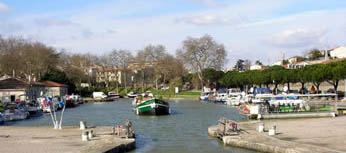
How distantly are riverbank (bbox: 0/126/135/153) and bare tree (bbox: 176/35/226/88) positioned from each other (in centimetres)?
9318

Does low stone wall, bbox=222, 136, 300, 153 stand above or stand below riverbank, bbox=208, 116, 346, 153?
below

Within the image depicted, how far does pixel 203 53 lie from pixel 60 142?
101m

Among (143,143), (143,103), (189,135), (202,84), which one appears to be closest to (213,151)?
(143,143)

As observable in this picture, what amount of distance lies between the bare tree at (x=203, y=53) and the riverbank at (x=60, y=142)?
93.2 meters

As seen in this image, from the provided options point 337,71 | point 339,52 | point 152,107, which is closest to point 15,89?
point 152,107

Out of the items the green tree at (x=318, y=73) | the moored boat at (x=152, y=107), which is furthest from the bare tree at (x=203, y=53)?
the moored boat at (x=152, y=107)

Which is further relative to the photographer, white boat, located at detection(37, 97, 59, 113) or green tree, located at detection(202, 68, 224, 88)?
green tree, located at detection(202, 68, 224, 88)

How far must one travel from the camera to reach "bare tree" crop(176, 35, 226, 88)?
122625 millimetres

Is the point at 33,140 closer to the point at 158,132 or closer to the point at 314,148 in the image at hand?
the point at 158,132

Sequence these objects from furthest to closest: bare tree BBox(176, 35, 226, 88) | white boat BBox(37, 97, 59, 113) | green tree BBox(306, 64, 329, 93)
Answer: bare tree BBox(176, 35, 226, 88) → green tree BBox(306, 64, 329, 93) → white boat BBox(37, 97, 59, 113)

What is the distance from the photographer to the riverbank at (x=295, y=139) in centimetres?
2100

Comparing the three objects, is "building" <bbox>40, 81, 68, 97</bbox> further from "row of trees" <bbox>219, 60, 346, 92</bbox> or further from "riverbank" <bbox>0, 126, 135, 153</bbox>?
"riverbank" <bbox>0, 126, 135, 153</bbox>

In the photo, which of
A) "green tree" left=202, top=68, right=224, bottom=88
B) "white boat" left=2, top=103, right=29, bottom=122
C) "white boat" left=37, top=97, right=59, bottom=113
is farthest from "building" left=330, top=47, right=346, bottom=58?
"white boat" left=2, top=103, right=29, bottom=122

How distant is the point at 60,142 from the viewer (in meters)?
24.5
